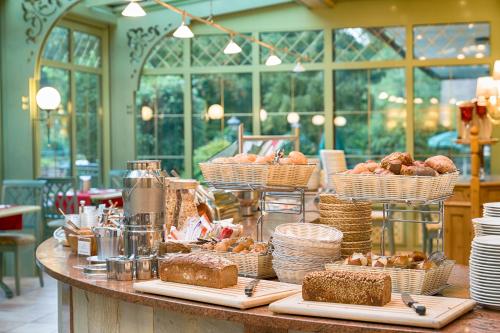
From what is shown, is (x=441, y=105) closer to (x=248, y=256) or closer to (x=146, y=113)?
(x=146, y=113)

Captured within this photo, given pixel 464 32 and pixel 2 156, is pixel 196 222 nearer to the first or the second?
pixel 2 156

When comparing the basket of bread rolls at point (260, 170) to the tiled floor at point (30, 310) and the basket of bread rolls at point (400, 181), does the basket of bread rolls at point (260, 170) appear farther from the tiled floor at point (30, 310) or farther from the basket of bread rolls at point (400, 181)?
the tiled floor at point (30, 310)

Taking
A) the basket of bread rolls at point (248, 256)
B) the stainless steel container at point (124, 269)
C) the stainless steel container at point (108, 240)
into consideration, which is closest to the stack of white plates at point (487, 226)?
the basket of bread rolls at point (248, 256)

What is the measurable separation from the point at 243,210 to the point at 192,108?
6271 millimetres

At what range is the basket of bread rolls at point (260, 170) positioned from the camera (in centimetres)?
322

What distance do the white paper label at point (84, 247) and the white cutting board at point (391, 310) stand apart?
138 cm

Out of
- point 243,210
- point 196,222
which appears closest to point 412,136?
point 243,210

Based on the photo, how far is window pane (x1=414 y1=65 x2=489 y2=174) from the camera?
1061 cm

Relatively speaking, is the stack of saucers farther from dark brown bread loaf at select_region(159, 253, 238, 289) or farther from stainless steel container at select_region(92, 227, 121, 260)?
stainless steel container at select_region(92, 227, 121, 260)

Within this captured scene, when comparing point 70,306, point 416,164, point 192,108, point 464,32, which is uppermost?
point 464,32

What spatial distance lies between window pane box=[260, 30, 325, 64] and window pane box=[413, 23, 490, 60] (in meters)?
1.40

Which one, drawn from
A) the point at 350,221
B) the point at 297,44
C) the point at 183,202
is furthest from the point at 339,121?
the point at 350,221

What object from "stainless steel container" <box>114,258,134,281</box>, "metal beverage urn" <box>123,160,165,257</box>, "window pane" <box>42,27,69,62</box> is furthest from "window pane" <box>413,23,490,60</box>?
"stainless steel container" <box>114,258,134,281</box>

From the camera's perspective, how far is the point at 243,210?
221 inches
